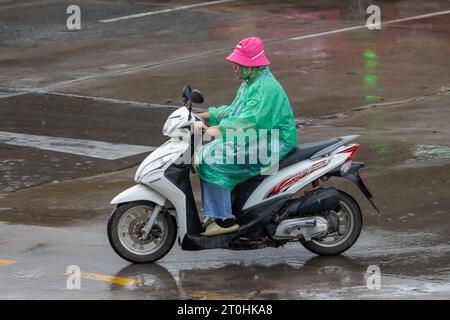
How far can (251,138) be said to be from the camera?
8133 millimetres

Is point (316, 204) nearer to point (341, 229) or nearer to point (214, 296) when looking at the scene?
point (341, 229)

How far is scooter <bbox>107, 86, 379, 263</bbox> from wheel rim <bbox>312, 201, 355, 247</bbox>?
0.24 feet

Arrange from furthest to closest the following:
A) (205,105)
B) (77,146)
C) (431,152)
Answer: (205,105), (77,146), (431,152)

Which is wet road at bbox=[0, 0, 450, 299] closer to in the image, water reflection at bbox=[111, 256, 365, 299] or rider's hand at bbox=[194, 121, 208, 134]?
water reflection at bbox=[111, 256, 365, 299]

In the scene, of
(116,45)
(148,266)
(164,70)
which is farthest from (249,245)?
(116,45)

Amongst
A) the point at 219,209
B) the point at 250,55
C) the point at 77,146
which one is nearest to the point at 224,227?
the point at 219,209

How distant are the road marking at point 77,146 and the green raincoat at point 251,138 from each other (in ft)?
12.7

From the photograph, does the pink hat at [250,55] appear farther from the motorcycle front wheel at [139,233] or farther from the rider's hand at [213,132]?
the motorcycle front wheel at [139,233]

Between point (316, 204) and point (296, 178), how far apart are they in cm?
26

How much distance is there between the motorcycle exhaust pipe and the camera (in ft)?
27.1

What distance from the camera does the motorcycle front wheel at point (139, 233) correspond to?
8234 mm
